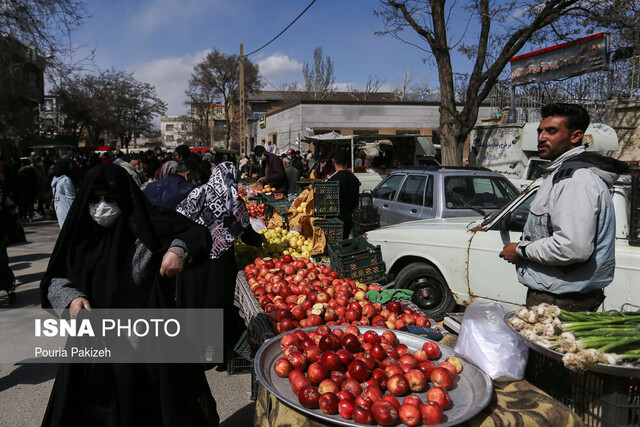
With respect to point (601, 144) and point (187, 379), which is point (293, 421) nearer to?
point (187, 379)

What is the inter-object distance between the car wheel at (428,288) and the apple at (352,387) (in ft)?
12.6

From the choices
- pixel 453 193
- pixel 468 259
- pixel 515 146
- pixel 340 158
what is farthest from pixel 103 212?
pixel 515 146

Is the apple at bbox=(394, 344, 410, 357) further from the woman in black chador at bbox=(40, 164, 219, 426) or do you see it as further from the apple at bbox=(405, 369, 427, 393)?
the woman in black chador at bbox=(40, 164, 219, 426)

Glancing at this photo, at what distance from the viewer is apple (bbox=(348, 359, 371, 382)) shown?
243cm

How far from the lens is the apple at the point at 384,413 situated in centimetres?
200

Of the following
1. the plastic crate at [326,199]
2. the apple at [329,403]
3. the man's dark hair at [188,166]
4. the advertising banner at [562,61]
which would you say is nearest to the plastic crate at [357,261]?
the plastic crate at [326,199]

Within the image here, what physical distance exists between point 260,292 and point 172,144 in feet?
383

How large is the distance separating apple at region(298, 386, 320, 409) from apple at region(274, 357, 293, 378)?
0.30 meters

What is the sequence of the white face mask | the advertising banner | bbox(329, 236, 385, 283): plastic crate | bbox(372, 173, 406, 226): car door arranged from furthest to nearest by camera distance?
the advertising banner < bbox(372, 173, 406, 226): car door < bbox(329, 236, 385, 283): plastic crate < the white face mask

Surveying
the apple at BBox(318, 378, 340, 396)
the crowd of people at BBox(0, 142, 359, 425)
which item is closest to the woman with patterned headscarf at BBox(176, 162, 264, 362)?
the crowd of people at BBox(0, 142, 359, 425)

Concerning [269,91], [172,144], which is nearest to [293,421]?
[269,91]

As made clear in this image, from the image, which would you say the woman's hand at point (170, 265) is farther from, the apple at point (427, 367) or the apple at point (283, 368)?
the apple at point (427, 367)

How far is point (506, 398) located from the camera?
2.29 m

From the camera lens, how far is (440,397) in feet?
7.11
